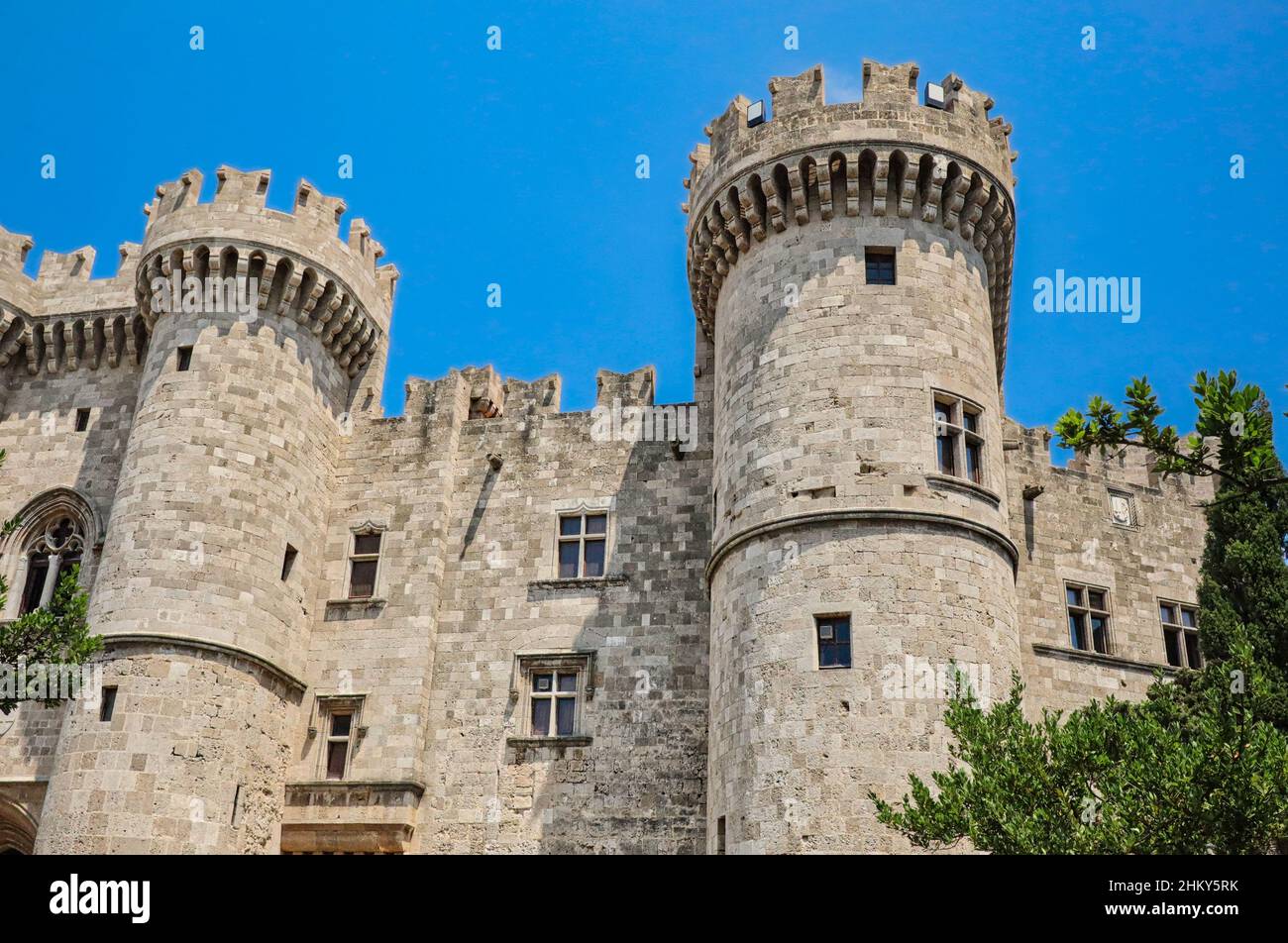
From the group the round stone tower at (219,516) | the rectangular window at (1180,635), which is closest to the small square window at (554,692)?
the round stone tower at (219,516)

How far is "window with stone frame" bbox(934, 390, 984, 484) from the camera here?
58.6 ft

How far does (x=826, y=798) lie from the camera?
50.6ft

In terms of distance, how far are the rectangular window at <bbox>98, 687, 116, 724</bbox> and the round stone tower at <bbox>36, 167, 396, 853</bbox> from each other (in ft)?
0.26

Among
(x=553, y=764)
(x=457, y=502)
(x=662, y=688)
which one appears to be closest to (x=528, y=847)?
(x=553, y=764)

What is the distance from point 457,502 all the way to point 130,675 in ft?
20.6

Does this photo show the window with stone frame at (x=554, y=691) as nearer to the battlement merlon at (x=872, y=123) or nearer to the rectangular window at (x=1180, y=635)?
the battlement merlon at (x=872, y=123)

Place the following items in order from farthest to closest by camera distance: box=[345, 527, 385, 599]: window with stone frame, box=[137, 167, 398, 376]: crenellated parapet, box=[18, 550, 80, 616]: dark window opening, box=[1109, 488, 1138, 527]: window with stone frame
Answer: box=[18, 550, 80, 616]: dark window opening < box=[1109, 488, 1138, 527]: window with stone frame < box=[137, 167, 398, 376]: crenellated parapet < box=[345, 527, 385, 599]: window with stone frame

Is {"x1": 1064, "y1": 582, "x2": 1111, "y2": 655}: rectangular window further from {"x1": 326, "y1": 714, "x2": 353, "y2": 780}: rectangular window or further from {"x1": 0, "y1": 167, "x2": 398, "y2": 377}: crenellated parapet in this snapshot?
{"x1": 0, "y1": 167, "x2": 398, "y2": 377}: crenellated parapet

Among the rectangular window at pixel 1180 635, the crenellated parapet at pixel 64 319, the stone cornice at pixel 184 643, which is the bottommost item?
the stone cornice at pixel 184 643

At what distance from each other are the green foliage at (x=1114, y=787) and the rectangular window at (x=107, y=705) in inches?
472

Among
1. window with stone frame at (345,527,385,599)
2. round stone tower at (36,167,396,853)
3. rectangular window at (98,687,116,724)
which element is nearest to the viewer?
round stone tower at (36,167,396,853)

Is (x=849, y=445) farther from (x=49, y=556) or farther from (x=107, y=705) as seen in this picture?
(x=49, y=556)

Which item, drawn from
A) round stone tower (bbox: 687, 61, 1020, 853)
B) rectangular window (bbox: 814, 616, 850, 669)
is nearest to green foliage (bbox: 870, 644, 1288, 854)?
round stone tower (bbox: 687, 61, 1020, 853)

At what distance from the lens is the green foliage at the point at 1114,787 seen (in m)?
11.5
